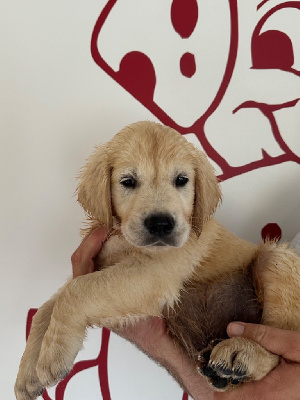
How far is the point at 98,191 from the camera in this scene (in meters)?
1.59

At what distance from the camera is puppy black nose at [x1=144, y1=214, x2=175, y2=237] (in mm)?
1413

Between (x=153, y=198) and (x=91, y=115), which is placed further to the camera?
(x=91, y=115)

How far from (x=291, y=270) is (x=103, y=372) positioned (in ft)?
4.90

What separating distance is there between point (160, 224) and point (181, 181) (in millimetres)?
241

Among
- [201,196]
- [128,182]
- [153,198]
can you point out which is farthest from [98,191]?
[201,196]

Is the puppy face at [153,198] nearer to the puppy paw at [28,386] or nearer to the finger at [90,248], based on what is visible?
the finger at [90,248]

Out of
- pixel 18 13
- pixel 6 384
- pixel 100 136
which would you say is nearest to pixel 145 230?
pixel 100 136

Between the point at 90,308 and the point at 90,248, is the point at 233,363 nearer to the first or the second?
the point at 90,308

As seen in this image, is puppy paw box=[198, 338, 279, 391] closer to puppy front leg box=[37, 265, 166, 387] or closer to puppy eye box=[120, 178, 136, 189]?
puppy front leg box=[37, 265, 166, 387]

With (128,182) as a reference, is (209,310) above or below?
below

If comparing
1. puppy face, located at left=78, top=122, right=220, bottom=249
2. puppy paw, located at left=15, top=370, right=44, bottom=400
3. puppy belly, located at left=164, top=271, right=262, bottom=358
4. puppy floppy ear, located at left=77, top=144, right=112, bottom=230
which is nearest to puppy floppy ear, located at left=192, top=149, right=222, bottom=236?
puppy face, located at left=78, top=122, right=220, bottom=249

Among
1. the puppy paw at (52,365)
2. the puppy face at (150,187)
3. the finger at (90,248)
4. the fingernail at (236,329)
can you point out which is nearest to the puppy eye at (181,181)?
the puppy face at (150,187)

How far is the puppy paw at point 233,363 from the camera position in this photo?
1.44 m

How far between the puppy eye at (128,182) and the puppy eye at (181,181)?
0.16 metres
